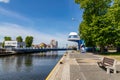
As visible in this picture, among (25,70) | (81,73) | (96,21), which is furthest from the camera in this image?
(96,21)

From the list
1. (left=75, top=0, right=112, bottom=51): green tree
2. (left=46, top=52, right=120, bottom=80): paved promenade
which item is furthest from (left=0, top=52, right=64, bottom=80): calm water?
(left=75, top=0, right=112, bottom=51): green tree

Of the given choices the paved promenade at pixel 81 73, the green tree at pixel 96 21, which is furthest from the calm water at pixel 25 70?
the green tree at pixel 96 21

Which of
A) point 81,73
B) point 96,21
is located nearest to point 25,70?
point 81,73

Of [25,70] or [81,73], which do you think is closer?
[81,73]

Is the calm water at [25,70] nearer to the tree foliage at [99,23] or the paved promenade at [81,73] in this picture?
the paved promenade at [81,73]

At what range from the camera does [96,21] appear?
60188 mm

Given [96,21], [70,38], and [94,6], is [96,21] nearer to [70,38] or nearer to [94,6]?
[94,6]

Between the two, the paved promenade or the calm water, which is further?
the calm water

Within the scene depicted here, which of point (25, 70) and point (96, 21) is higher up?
point (96, 21)

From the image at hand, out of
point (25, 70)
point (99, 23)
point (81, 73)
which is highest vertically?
point (99, 23)

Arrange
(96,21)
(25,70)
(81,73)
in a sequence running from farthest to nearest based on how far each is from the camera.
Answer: (96,21) < (25,70) < (81,73)

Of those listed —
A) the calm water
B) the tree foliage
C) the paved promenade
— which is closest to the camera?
the paved promenade

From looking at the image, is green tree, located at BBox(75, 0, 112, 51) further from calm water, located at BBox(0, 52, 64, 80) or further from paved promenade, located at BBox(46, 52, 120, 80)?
paved promenade, located at BBox(46, 52, 120, 80)

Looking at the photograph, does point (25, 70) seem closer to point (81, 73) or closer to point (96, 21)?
point (81, 73)
